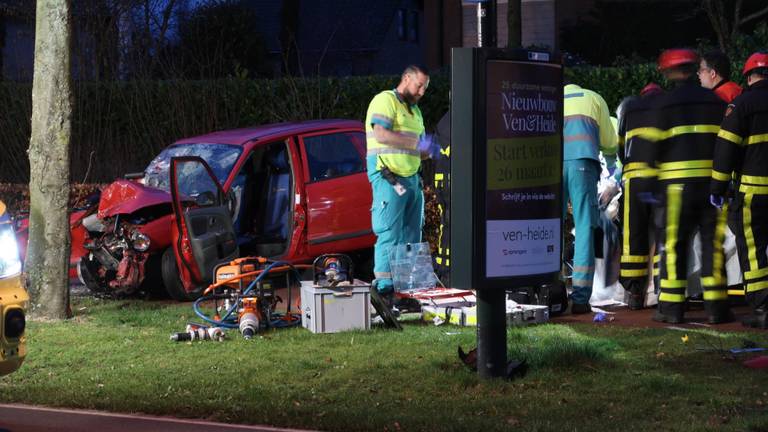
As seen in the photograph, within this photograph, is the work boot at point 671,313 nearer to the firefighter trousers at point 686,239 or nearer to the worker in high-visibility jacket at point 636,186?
the firefighter trousers at point 686,239

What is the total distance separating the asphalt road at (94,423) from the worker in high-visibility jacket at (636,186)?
4801 mm

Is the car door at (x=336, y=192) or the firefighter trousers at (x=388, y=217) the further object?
the car door at (x=336, y=192)

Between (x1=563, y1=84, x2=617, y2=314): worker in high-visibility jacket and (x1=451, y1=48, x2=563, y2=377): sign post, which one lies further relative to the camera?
(x1=563, y1=84, x2=617, y2=314): worker in high-visibility jacket

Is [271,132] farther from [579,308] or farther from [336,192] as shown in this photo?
[579,308]

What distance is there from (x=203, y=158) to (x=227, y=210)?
1116mm

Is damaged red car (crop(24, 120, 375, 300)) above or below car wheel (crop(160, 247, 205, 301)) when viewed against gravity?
above

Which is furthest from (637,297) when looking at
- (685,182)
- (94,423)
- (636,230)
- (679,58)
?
(94,423)

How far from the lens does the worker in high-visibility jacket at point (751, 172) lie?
989 centimetres

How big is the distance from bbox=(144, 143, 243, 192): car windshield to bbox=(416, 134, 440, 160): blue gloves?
86.5 inches

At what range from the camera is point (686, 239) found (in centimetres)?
1045

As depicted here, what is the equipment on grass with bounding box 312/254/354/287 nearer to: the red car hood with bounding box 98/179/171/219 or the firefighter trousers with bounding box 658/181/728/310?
the firefighter trousers with bounding box 658/181/728/310

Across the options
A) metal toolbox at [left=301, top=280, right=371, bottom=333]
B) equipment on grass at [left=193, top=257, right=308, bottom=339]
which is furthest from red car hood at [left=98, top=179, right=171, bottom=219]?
metal toolbox at [left=301, top=280, right=371, bottom=333]

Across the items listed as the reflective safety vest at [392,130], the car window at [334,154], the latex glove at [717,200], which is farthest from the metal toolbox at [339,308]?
the car window at [334,154]

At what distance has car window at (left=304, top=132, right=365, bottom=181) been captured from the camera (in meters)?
13.2
